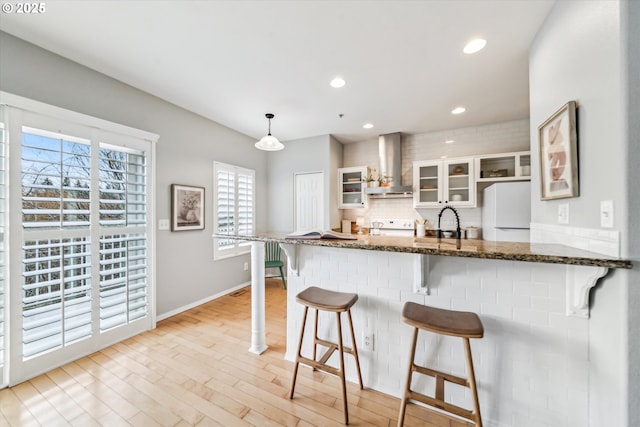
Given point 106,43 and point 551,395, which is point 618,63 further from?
point 106,43

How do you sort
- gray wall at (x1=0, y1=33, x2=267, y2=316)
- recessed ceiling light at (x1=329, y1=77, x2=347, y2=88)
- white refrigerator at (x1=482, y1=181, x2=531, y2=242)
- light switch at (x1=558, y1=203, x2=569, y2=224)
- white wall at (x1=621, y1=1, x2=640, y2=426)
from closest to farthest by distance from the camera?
white wall at (x1=621, y1=1, x2=640, y2=426)
light switch at (x1=558, y1=203, x2=569, y2=224)
gray wall at (x1=0, y1=33, x2=267, y2=316)
recessed ceiling light at (x1=329, y1=77, x2=347, y2=88)
white refrigerator at (x1=482, y1=181, x2=531, y2=242)

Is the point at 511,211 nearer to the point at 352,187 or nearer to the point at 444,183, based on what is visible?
the point at 444,183

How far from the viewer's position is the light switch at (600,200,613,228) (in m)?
1.04

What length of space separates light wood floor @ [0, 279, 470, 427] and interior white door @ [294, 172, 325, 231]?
2325 millimetres

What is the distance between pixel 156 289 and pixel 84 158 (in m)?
1.55

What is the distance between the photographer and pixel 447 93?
273 cm

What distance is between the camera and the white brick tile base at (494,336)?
122cm

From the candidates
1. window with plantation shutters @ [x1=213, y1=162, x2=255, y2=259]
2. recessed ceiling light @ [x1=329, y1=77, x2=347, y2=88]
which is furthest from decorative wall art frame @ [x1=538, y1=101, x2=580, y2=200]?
window with plantation shutters @ [x1=213, y1=162, x2=255, y2=259]

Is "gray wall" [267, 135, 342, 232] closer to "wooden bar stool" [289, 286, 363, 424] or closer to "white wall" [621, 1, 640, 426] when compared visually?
"wooden bar stool" [289, 286, 363, 424]

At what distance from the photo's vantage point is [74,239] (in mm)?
2084

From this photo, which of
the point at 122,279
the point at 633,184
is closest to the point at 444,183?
the point at 633,184

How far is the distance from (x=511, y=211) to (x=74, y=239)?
455 centimetres

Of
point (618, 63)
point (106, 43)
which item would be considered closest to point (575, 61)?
point (618, 63)

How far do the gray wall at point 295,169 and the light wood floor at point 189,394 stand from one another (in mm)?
2543
